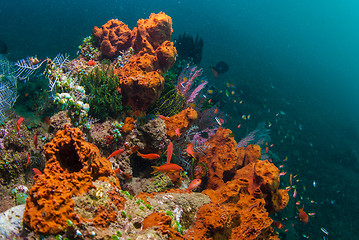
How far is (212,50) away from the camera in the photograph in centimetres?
2578

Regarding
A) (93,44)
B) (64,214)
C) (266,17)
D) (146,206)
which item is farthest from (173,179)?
(266,17)

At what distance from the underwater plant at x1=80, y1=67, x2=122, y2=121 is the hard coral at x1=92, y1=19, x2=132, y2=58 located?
2447 mm

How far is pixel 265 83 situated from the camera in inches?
872

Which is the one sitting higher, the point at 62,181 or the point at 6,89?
the point at 6,89

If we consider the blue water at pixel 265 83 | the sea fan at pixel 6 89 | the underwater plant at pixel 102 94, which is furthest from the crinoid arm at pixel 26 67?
the blue water at pixel 265 83

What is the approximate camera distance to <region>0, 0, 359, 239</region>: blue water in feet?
39.1

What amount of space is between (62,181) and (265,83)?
2341 cm

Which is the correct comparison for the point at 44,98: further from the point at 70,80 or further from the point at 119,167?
the point at 119,167

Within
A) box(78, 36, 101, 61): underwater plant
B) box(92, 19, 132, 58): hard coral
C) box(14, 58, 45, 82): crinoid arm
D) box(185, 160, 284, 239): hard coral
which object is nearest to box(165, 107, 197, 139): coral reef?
box(185, 160, 284, 239): hard coral

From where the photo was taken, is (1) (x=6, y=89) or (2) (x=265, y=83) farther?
(2) (x=265, y=83)

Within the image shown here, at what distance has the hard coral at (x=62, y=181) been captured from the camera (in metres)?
1.94

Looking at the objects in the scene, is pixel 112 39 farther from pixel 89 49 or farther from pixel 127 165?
pixel 127 165

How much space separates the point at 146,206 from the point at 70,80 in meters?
3.02

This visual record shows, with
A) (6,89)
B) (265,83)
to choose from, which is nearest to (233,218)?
(6,89)
